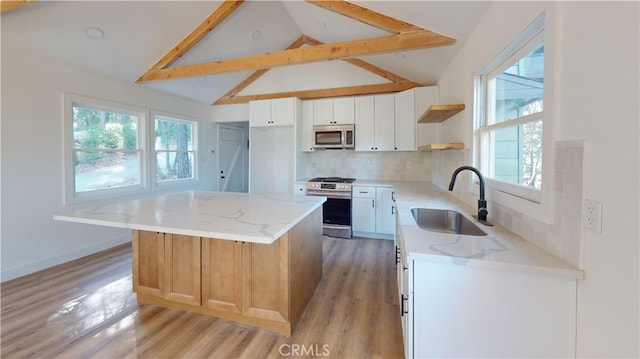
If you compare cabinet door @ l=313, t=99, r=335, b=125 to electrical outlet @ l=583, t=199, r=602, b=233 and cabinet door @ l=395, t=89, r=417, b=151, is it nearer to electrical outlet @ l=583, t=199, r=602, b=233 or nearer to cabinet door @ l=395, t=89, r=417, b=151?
cabinet door @ l=395, t=89, r=417, b=151

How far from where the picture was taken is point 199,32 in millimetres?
3443

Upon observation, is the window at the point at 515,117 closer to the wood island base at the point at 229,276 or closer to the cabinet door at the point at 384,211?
the wood island base at the point at 229,276

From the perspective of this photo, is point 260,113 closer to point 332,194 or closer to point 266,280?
point 332,194

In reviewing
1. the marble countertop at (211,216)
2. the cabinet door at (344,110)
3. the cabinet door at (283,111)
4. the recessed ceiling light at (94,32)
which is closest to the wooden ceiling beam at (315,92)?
the cabinet door at (344,110)

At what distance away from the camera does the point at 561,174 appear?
1.12m

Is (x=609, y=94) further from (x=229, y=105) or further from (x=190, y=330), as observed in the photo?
(x=229, y=105)

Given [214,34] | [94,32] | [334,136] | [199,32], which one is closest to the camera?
[94,32]

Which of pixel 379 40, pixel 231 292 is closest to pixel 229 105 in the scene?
pixel 379 40

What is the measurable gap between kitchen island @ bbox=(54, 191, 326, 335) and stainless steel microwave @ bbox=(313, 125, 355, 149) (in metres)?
2.24

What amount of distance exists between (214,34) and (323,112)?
6.51 feet

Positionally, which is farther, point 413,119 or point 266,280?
point 413,119

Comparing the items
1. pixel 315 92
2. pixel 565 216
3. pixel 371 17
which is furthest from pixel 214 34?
pixel 565 216

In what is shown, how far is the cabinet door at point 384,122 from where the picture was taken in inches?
163

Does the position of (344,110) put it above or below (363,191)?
above
